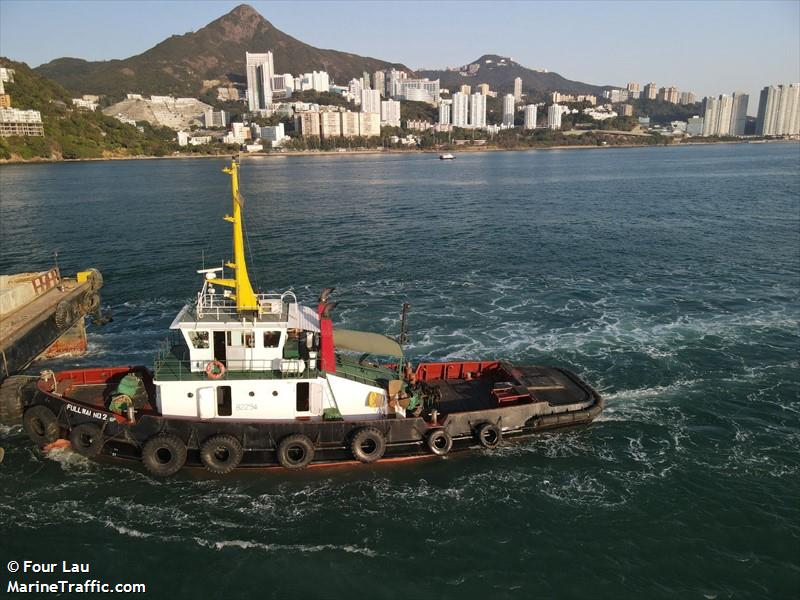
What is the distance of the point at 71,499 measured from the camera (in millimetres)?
14070

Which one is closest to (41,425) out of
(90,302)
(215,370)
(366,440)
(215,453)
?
(215,453)

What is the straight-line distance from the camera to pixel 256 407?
14.9 metres

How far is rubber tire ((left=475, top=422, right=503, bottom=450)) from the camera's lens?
1556 cm

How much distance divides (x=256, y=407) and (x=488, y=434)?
642cm

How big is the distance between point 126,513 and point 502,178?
92007 millimetres

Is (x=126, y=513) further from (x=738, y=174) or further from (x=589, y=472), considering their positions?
(x=738, y=174)

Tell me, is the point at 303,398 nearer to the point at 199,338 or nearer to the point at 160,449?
the point at 199,338

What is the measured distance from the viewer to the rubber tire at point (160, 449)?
47.0 feet

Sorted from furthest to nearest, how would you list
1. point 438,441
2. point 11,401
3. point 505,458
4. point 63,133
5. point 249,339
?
point 63,133 < point 11,401 < point 505,458 < point 438,441 < point 249,339

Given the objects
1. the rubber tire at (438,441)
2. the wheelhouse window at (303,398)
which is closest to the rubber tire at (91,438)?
the wheelhouse window at (303,398)

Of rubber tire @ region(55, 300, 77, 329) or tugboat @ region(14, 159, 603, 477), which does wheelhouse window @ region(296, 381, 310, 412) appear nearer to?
tugboat @ region(14, 159, 603, 477)

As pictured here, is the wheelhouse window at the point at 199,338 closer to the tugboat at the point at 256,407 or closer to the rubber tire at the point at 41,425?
the tugboat at the point at 256,407

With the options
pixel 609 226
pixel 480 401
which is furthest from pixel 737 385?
pixel 609 226

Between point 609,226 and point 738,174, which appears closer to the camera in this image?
point 609,226
